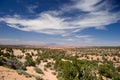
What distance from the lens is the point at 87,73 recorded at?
19078 millimetres

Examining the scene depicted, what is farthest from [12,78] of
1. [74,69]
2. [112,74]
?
[112,74]

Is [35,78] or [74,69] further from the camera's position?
[74,69]

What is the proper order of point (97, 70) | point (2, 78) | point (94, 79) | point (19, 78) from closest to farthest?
point (2, 78), point (19, 78), point (94, 79), point (97, 70)

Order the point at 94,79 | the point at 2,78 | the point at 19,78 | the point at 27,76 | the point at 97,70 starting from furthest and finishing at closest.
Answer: the point at 97,70
the point at 94,79
the point at 27,76
the point at 19,78
the point at 2,78

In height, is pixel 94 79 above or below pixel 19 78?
below

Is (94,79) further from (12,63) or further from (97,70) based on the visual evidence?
(12,63)

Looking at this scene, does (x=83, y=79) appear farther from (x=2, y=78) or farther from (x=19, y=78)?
(x=2, y=78)

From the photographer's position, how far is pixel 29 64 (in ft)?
75.8

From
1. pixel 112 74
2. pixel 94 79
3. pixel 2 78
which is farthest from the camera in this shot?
pixel 112 74

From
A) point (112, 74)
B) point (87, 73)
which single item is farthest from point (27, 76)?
point (112, 74)

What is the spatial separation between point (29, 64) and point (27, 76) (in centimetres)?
821

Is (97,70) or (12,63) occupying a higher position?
(12,63)

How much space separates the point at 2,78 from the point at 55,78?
7739mm

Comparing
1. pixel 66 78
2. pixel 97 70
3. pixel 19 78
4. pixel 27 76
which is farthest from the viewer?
pixel 97 70
